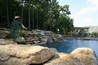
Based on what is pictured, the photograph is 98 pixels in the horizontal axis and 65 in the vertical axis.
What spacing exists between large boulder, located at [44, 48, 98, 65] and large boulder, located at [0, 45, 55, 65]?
0.23 metres

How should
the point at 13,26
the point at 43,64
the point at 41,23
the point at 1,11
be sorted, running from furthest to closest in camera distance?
the point at 41,23
the point at 1,11
the point at 13,26
the point at 43,64

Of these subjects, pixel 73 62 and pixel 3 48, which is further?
pixel 3 48

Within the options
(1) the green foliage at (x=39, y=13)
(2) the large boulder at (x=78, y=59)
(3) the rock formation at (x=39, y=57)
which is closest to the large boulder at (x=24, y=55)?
(3) the rock formation at (x=39, y=57)

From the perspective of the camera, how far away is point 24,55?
5.79 meters

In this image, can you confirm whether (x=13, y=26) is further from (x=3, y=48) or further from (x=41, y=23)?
(x=41, y=23)

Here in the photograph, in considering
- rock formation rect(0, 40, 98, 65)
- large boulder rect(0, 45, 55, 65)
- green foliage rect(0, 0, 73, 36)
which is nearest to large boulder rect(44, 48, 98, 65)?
rock formation rect(0, 40, 98, 65)

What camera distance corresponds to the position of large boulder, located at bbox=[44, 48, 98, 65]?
5722mm

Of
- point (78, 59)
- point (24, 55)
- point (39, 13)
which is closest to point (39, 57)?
point (24, 55)

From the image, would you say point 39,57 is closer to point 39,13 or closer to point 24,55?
point 24,55

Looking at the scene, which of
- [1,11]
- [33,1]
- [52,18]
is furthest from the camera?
[52,18]

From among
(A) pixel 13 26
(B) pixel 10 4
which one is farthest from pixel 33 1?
(A) pixel 13 26

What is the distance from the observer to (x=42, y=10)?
159 ft

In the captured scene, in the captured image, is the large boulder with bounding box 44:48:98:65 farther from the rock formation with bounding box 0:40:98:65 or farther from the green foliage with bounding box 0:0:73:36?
the green foliage with bounding box 0:0:73:36

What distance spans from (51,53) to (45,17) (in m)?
43.0
